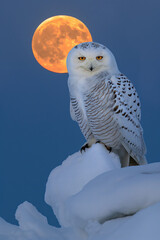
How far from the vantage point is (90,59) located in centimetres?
324

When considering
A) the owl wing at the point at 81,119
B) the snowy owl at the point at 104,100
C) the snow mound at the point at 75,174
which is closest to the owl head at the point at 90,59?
the snowy owl at the point at 104,100

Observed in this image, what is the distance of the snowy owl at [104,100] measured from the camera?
3225mm

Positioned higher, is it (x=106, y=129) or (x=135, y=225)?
(x=106, y=129)

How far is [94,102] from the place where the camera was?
320cm

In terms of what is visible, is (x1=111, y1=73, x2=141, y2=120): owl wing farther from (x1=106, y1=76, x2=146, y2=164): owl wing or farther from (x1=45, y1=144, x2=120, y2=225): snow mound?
(x1=45, y1=144, x2=120, y2=225): snow mound

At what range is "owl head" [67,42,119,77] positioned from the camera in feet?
10.6

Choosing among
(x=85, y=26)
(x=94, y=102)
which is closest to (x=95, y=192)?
(x=94, y=102)

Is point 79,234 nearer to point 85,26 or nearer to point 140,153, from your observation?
point 140,153

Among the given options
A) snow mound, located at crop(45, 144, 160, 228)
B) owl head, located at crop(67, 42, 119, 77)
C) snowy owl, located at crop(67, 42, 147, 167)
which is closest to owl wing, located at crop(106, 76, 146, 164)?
snowy owl, located at crop(67, 42, 147, 167)

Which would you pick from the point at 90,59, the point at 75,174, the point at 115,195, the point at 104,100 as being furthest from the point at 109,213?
the point at 90,59

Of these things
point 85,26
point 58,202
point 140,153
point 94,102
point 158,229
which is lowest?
point 158,229

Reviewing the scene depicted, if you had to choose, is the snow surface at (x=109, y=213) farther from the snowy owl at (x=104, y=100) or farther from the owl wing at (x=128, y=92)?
the owl wing at (x=128, y=92)

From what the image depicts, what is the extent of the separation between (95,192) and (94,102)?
2.21 meters

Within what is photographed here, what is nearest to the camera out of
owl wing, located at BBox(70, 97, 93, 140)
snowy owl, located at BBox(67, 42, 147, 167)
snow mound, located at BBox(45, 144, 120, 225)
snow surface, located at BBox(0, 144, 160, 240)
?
snow surface, located at BBox(0, 144, 160, 240)
